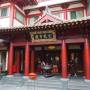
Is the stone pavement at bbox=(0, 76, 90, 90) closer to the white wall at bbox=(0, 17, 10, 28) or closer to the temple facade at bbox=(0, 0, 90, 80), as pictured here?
the temple facade at bbox=(0, 0, 90, 80)

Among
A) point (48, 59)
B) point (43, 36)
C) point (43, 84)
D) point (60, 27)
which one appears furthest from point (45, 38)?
point (48, 59)

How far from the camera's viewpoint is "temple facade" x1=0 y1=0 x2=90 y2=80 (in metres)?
10.3

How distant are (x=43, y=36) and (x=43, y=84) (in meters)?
3.45

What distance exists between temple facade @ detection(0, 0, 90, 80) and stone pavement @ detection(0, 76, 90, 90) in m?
0.51

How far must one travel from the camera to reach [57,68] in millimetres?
14539

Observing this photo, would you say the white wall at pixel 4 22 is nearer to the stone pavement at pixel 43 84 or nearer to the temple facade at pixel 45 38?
the temple facade at pixel 45 38

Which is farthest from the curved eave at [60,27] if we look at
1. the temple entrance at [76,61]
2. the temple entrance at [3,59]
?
the temple entrance at [76,61]

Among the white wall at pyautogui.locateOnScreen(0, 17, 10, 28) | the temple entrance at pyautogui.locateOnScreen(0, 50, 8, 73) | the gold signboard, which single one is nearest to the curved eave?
the gold signboard

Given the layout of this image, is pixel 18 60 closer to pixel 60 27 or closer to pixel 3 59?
pixel 3 59

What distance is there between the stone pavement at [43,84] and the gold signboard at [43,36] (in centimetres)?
295

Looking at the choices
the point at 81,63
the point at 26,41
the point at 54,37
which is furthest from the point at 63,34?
the point at 81,63

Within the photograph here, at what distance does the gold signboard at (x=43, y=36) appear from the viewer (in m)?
11.0

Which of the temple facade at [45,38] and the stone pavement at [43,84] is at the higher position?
the temple facade at [45,38]

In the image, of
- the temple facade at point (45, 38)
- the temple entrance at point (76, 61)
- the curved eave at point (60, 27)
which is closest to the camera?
the curved eave at point (60, 27)
